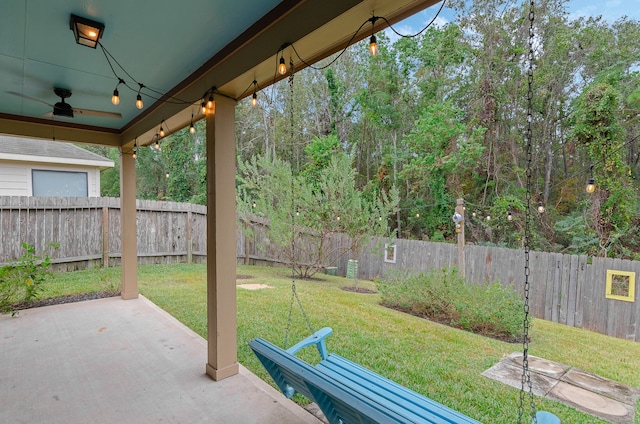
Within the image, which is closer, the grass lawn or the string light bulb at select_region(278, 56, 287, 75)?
the string light bulb at select_region(278, 56, 287, 75)

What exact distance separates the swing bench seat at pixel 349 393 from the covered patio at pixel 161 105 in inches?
19.2

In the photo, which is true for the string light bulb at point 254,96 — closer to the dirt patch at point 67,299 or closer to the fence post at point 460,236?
the fence post at point 460,236

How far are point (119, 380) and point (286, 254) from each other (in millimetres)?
5330

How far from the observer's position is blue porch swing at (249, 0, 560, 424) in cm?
129

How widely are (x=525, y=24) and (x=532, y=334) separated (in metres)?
9.90

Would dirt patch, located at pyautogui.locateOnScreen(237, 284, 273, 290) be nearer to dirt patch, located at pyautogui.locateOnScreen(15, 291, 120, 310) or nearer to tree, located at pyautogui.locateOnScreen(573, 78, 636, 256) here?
dirt patch, located at pyautogui.locateOnScreen(15, 291, 120, 310)

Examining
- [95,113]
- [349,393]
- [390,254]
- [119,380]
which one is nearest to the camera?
[349,393]

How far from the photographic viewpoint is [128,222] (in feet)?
16.6

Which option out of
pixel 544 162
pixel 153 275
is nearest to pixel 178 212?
pixel 153 275

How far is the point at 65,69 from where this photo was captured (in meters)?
2.84

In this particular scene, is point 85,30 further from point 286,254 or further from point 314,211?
point 286,254

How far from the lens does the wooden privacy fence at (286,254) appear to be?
493 centimetres

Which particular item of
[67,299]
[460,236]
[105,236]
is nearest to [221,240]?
[67,299]

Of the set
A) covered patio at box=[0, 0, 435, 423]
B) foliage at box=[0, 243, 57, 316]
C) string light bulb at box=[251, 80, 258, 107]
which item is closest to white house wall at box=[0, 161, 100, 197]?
foliage at box=[0, 243, 57, 316]
